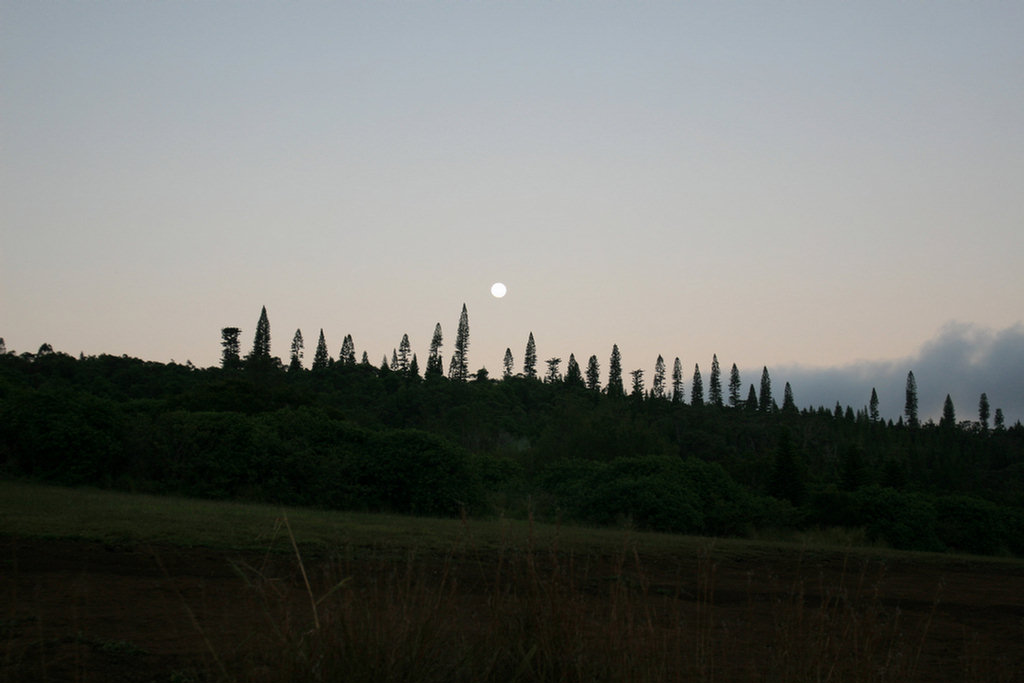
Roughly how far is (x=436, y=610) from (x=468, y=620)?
2.32m

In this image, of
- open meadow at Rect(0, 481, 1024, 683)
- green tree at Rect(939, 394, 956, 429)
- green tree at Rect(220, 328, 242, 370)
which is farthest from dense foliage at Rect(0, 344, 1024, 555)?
green tree at Rect(939, 394, 956, 429)

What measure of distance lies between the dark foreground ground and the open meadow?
24mm

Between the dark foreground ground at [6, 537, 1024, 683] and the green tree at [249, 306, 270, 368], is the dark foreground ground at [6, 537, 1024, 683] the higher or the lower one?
the lower one

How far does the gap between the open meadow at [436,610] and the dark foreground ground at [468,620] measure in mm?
24

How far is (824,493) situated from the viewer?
26.8m

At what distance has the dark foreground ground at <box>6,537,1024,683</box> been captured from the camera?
4266 mm

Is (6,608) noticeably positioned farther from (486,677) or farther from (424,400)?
(424,400)

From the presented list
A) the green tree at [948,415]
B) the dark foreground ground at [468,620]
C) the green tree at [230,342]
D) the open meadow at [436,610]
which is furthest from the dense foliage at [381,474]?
the green tree at [948,415]

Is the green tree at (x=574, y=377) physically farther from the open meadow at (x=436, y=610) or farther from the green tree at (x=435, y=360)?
the open meadow at (x=436, y=610)

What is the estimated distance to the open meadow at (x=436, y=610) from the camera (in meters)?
4.23

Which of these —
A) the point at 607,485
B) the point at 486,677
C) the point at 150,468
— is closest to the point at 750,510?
the point at 607,485

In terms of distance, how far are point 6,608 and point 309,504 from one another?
1433cm

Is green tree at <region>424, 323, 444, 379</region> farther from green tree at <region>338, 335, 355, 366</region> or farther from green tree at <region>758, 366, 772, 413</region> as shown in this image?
green tree at <region>758, 366, 772, 413</region>

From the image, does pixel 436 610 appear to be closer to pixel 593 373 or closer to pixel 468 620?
pixel 468 620
